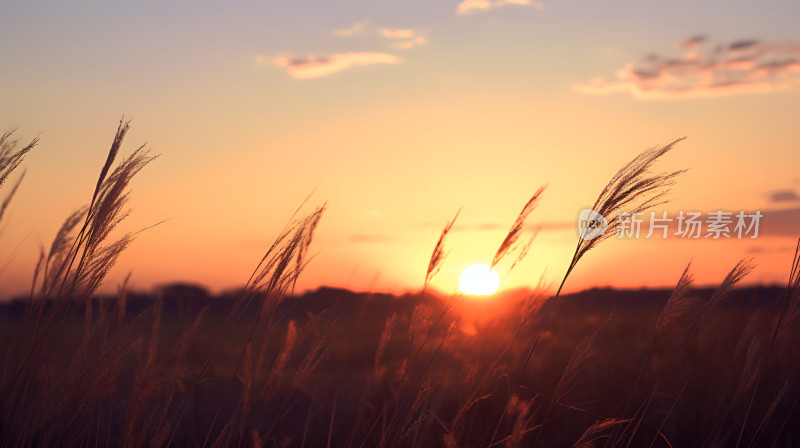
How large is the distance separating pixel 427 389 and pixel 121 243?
114 centimetres

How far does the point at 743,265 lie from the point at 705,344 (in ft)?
13.1

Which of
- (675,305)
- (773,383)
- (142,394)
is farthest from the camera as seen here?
(773,383)

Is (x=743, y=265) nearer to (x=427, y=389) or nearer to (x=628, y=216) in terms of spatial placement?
(x=628, y=216)

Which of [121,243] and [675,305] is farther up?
[121,243]

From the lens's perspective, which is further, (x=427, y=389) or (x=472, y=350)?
(x=472, y=350)

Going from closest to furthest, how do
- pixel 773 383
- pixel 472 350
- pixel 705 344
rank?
pixel 472 350, pixel 773 383, pixel 705 344

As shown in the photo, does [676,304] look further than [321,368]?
No

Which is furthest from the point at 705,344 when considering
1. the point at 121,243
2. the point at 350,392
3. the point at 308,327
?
the point at 121,243

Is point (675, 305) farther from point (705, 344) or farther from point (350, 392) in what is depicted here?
point (705, 344)

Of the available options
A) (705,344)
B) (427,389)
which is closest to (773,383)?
(705,344)

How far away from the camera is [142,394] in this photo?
1.67m

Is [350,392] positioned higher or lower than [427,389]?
lower

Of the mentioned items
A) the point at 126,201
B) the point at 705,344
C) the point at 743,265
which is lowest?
the point at 705,344

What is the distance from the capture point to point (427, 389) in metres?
2.20
